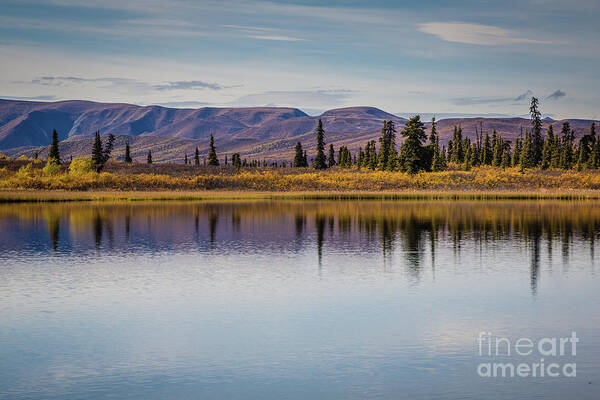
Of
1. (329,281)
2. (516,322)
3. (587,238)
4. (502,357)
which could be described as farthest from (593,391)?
(587,238)

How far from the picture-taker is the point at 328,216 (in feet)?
212

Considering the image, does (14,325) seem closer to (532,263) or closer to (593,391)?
(593,391)

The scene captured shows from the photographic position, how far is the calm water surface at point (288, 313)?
15.2m

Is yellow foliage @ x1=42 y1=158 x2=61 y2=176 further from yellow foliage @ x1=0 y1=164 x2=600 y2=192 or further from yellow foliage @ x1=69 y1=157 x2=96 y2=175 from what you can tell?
yellow foliage @ x1=69 y1=157 x2=96 y2=175

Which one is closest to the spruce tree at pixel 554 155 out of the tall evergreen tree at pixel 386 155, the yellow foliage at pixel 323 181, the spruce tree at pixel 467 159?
the yellow foliage at pixel 323 181

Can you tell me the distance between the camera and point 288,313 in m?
22.0

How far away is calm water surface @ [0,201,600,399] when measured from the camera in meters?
15.2

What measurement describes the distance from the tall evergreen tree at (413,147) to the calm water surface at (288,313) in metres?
94.2

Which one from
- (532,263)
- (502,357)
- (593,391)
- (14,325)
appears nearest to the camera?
(593,391)

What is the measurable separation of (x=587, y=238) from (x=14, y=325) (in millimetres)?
36074

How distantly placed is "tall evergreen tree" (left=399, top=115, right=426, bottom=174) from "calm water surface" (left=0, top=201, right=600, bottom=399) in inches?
3710

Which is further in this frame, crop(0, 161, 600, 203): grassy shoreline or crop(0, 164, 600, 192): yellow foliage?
crop(0, 164, 600, 192): yellow foliage

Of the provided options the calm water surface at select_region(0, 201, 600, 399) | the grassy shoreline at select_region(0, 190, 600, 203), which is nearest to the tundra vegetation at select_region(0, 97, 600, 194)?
the grassy shoreline at select_region(0, 190, 600, 203)

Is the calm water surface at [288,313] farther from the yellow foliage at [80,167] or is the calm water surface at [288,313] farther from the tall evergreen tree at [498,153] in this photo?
the tall evergreen tree at [498,153]
